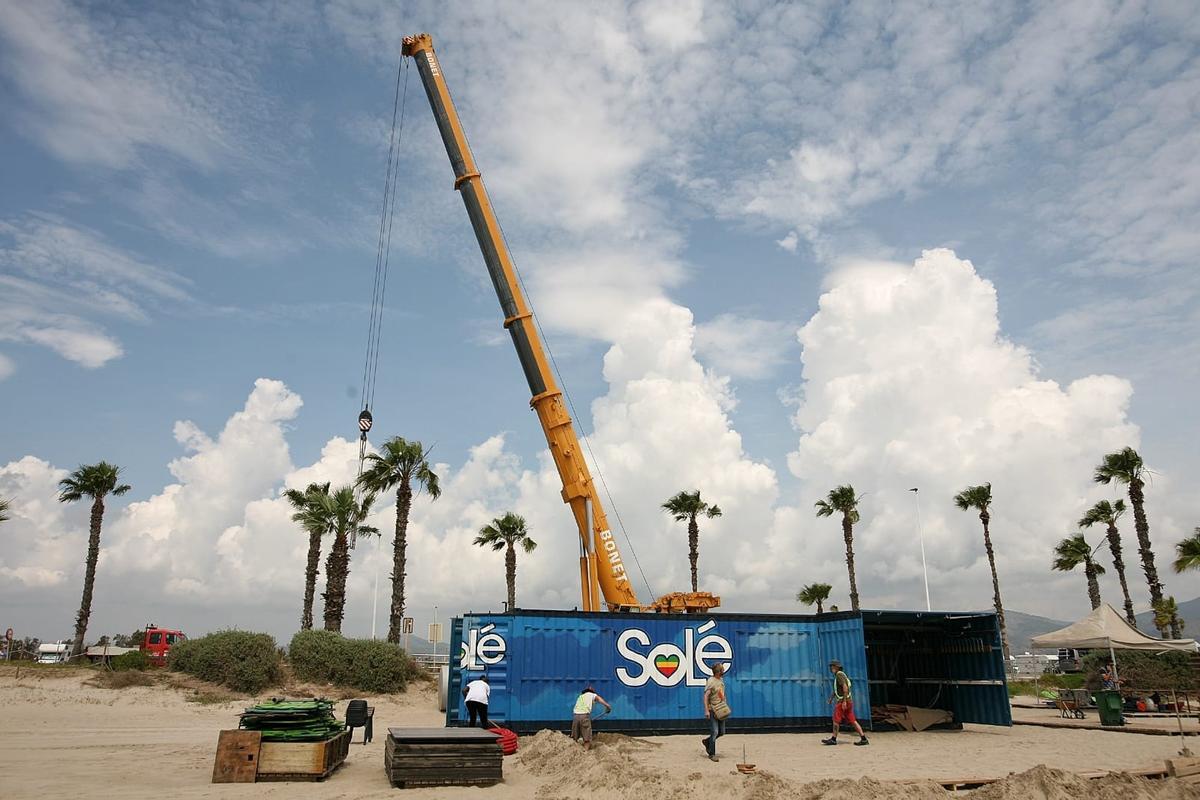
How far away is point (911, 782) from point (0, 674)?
32768 millimetres

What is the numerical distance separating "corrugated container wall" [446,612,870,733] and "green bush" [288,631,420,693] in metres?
13.4

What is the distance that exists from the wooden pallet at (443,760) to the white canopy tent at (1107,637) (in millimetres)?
19789

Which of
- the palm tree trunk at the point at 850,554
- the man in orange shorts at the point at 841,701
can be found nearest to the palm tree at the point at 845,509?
the palm tree trunk at the point at 850,554

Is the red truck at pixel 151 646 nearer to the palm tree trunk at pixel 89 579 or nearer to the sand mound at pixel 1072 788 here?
the palm tree trunk at pixel 89 579

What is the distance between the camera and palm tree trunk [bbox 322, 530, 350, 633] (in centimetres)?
3616

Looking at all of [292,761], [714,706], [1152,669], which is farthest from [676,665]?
[1152,669]

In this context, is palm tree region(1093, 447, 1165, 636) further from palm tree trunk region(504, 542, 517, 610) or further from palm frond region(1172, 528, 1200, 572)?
palm tree trunk region(504, 542, 517, 610)

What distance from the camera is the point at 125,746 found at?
58.7ft

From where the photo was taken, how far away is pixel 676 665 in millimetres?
20844

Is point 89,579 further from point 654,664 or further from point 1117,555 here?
point 1117,555

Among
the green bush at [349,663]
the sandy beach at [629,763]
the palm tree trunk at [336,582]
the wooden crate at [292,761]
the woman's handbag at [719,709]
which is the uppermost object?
the palm tree trunk at [336,582]

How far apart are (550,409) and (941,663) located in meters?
13.8

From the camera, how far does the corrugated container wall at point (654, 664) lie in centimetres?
1972

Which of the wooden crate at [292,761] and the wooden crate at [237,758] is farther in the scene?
the wooden crate at [292,761]
